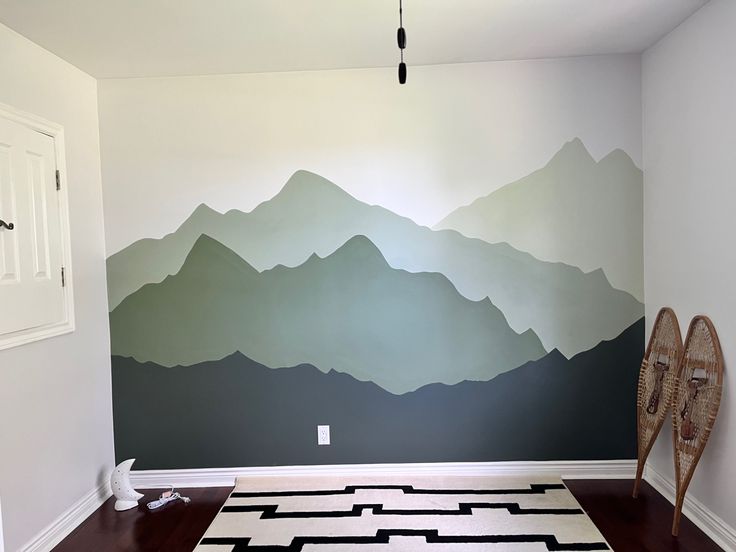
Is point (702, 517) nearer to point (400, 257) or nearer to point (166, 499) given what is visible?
point (400, 257)

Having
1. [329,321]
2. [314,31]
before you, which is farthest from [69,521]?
[314,31]

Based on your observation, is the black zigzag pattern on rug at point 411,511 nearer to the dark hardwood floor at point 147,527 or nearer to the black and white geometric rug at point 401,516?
Answer: the black and white geometric rug at point 401,516

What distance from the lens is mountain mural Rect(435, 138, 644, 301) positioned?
10.1 ft

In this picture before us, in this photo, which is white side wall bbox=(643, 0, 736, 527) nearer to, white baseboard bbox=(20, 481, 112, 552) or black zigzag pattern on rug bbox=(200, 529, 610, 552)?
black zigzag pattern on rug bbox=(200, 529, 610, 552)

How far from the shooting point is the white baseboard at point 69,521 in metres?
2.49

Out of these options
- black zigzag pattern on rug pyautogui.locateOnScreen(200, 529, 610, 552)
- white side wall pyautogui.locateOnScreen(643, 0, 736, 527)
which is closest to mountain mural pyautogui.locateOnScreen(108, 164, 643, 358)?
white side wall pyautogui.locateOnScreen(643, 0, 736, 527)

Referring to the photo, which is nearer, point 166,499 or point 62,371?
point 62,371

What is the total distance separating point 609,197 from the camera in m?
3.10

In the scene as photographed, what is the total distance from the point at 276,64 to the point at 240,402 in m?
1.97

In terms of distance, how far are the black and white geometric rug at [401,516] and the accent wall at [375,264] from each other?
19 centimetres

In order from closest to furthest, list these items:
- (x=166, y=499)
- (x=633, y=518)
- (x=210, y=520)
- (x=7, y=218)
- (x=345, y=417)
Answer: (x=7, y=218), (x=633, y=518), (x=210, y=520), (x=166, y=499), (x=345, y=417)

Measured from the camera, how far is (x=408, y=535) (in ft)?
8.25

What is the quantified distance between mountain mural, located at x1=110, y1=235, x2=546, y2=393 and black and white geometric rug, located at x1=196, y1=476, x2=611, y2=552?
595mm

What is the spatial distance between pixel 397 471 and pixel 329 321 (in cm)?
98
